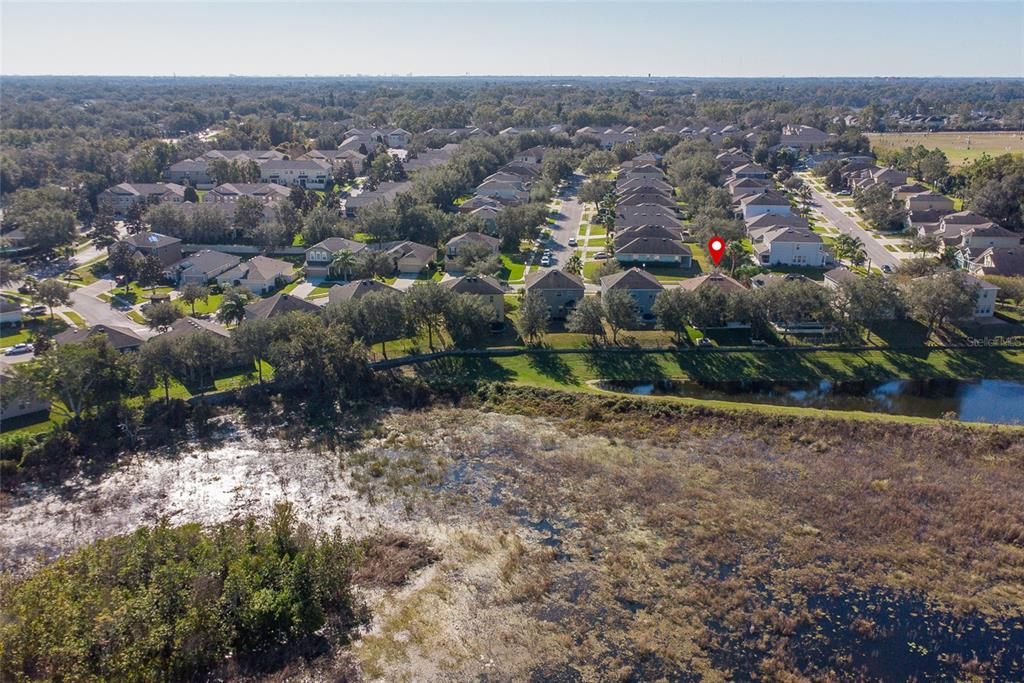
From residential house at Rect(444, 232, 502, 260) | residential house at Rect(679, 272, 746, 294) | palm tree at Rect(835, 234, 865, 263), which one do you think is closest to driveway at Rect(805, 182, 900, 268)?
palm tree at Rect(835, 234, 865, 263)

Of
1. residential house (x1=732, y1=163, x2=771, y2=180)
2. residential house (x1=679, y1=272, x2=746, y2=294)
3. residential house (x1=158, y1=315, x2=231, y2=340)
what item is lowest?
residential house (x1=158, y1=315, x2=231, y2=340)

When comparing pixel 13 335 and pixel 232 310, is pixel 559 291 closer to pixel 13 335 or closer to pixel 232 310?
pixel 232 310

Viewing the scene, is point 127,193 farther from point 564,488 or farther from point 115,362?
point 564,488

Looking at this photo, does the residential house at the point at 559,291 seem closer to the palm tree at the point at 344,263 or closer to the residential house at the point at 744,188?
the palm tree at the point at 344,263

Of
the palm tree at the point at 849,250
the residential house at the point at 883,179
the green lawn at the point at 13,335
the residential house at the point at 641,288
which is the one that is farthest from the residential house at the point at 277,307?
the residential house at the point at 883,179

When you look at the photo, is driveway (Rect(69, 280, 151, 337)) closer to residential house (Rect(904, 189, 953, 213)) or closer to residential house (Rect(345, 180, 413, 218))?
residential house (Rect(345, 180, 413, 218))
